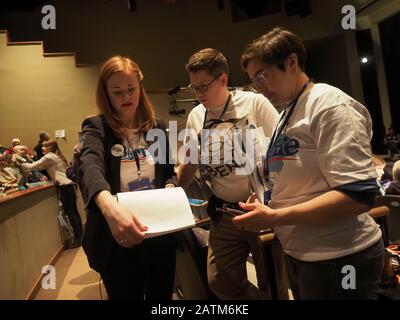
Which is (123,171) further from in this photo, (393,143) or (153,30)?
(153,30)

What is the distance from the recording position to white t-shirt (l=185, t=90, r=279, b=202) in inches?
49.5

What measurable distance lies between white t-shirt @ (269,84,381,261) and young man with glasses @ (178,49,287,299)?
37 cm

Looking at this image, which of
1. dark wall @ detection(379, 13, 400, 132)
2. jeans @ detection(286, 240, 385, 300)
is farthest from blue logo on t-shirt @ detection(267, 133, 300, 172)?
dark wall @ detection(379, 13, 400, 132)

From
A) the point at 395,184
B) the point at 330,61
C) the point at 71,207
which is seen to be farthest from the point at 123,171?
the point at 330,61

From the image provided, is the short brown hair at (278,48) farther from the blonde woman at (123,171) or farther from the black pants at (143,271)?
the black pants at (143,271)

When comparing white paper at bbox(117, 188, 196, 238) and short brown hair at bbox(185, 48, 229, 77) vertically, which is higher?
short brown hair at bbox(185, 48, 229, 77)

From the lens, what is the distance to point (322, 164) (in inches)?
30.7

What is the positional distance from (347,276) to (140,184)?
62 cm

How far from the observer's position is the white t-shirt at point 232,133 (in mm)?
1258

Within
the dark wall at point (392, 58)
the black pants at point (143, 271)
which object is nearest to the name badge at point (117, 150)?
the black pants at point (143, 271)

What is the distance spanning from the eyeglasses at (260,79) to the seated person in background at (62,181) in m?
4.25

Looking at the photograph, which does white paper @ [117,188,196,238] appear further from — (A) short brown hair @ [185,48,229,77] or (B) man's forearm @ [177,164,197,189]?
(A) short brown hair @ [185,48,229,77]
